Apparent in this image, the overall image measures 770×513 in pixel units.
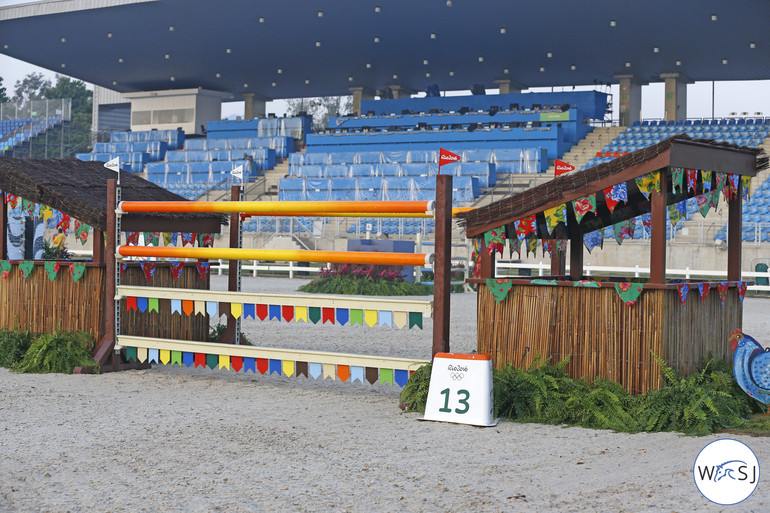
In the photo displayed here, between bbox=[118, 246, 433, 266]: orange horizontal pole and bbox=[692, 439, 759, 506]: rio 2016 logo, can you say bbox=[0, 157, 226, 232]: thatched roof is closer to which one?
bbox=[118, 246, 433, 266]: orange horizontal pole

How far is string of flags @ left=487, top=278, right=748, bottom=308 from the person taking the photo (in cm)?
697

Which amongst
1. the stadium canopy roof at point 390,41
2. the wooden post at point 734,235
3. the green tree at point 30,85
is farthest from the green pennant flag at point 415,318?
the green tree at point 30,85

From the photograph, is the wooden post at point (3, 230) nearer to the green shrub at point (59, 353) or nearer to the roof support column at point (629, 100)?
the green shrub at point (59, 353)

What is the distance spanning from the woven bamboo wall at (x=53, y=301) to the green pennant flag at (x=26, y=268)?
4cm

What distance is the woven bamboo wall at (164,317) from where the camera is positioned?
9922 mm

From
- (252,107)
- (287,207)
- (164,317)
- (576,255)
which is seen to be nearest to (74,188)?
(164,317)

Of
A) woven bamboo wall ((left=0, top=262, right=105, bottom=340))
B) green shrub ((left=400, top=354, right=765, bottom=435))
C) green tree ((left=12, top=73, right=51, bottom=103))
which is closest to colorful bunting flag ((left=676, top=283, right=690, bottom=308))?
green shrub ((left=400, top=354, right=765, bottom=435))

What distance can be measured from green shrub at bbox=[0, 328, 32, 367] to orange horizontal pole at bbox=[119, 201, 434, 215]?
1.96 m

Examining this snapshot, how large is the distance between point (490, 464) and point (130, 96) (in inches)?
1956

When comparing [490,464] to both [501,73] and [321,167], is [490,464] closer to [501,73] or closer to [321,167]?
[321,167]

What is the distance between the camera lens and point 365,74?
4438 centimetres

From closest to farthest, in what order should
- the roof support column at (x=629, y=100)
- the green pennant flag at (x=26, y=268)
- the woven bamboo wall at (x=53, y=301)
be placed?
the woven bamboo wall at (x=53, y=301) < the green pennant flag at (x=26, y=268) < the roof support column at (x=629, y=100)

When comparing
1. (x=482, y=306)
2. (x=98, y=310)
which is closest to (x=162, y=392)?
(x=98, y=310)

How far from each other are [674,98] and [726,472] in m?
38.1
